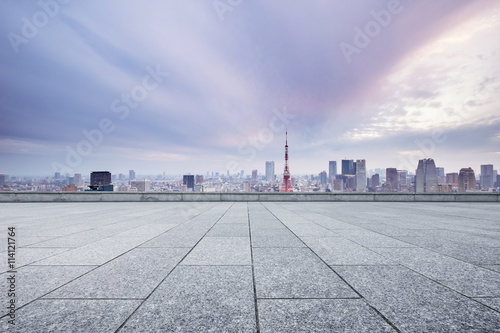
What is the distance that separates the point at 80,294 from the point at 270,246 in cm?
350

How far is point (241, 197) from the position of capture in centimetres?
1761

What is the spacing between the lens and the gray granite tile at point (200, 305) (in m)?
2.22

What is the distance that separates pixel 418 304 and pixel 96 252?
5.65 metres

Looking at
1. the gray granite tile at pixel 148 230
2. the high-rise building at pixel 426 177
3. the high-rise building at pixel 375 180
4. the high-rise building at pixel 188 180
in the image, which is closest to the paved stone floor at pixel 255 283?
the gray granite tile at pixel 148 230

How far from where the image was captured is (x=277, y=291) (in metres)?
2.96

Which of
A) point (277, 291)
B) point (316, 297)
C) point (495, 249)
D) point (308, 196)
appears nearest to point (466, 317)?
point (316, 297)

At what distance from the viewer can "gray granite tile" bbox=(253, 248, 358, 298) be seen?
2.91m

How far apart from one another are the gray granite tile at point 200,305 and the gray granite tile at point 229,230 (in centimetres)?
279

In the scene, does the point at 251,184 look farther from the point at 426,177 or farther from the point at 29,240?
the point at 29,240

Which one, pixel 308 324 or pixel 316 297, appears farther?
pixel 316 297

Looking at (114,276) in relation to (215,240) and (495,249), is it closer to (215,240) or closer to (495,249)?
(215,240)

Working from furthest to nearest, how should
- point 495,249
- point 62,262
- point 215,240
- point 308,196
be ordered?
point 308,196 → point 215,240 → point 495,249 → point 62,262

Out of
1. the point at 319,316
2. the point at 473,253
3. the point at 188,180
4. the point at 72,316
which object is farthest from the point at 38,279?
the point at 188,180

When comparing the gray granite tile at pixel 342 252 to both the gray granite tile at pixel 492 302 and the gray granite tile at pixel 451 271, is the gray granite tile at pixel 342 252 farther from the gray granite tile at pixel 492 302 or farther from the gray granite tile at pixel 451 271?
the gray granite tile at pixel 492 302
